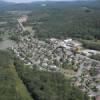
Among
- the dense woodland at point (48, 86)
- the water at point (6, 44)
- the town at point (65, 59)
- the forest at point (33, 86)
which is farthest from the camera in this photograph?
the water at point (6, 44)

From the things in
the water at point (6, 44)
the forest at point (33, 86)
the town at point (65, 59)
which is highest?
the forest at point (33, 86)

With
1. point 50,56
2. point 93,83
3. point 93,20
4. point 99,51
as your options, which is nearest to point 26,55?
point 50,56

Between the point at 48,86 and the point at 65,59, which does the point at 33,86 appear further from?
the point at 65,59

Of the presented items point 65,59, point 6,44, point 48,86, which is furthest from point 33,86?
point 6,44

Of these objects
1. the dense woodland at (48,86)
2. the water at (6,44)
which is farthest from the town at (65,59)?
the dense woodland at (48,86)

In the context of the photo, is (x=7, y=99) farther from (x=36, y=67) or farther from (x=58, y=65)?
(x=58, y=65)

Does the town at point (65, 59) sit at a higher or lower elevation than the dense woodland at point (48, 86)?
lower

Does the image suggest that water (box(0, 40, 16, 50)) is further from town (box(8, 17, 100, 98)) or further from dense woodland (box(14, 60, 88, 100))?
dense woodland (box(14, 60, 88, 100))

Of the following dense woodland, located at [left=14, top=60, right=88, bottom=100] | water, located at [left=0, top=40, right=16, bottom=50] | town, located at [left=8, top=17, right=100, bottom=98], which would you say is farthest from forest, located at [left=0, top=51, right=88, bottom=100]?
water, located at [left=0, top=40, right=16, bottom=50]

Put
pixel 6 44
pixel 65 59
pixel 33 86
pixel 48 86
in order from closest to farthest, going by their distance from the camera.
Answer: pixel 48 86 < pixel 33 86 < pixel 65 59 < pixel 6 44

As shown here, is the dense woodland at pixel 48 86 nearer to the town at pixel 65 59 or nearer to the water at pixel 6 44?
the town at pixel 65 59

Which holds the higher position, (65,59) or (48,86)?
(48,86)
